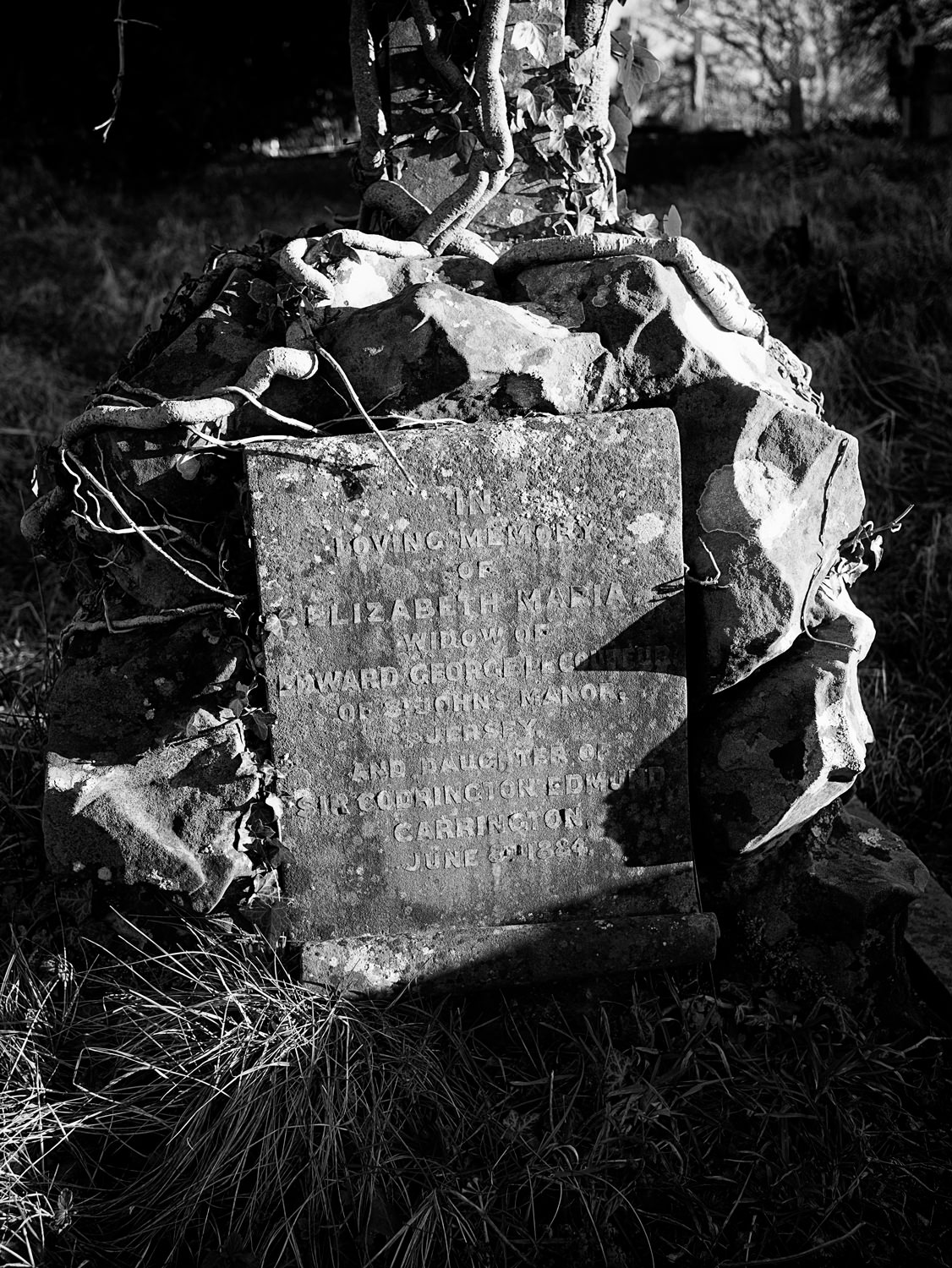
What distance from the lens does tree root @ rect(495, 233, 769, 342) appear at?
7.30 ft

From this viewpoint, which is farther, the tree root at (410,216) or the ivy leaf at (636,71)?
the ivy leaf at (636,71)

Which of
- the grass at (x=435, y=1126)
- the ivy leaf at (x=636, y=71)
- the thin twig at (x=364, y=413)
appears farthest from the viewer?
the ivy leaf at (x=636, y=71)

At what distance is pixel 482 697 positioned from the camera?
2102 mm

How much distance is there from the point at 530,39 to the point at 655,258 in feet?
2.17

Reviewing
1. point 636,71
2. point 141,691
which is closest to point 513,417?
point 141,691

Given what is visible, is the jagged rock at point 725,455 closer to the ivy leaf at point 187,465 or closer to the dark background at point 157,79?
the ivy leaf at point 187,465

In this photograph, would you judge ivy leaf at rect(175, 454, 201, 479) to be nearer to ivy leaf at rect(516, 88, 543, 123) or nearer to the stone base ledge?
the stone base ledge

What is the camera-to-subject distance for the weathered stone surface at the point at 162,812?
2072 mm

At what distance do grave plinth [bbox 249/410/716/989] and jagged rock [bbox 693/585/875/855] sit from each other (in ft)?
0.36

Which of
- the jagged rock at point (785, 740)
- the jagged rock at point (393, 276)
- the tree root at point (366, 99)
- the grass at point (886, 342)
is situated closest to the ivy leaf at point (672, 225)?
the jagged rock at point (393, 276)

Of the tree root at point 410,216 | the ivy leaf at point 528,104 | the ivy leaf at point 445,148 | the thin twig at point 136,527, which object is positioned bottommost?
the thin twig at point 136,527

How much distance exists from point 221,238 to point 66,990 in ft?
19.7

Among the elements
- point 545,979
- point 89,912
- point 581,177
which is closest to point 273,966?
point 89,912

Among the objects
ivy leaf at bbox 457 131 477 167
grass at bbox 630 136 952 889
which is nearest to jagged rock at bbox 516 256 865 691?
ivy leaf at bbox 457 131 477 167
